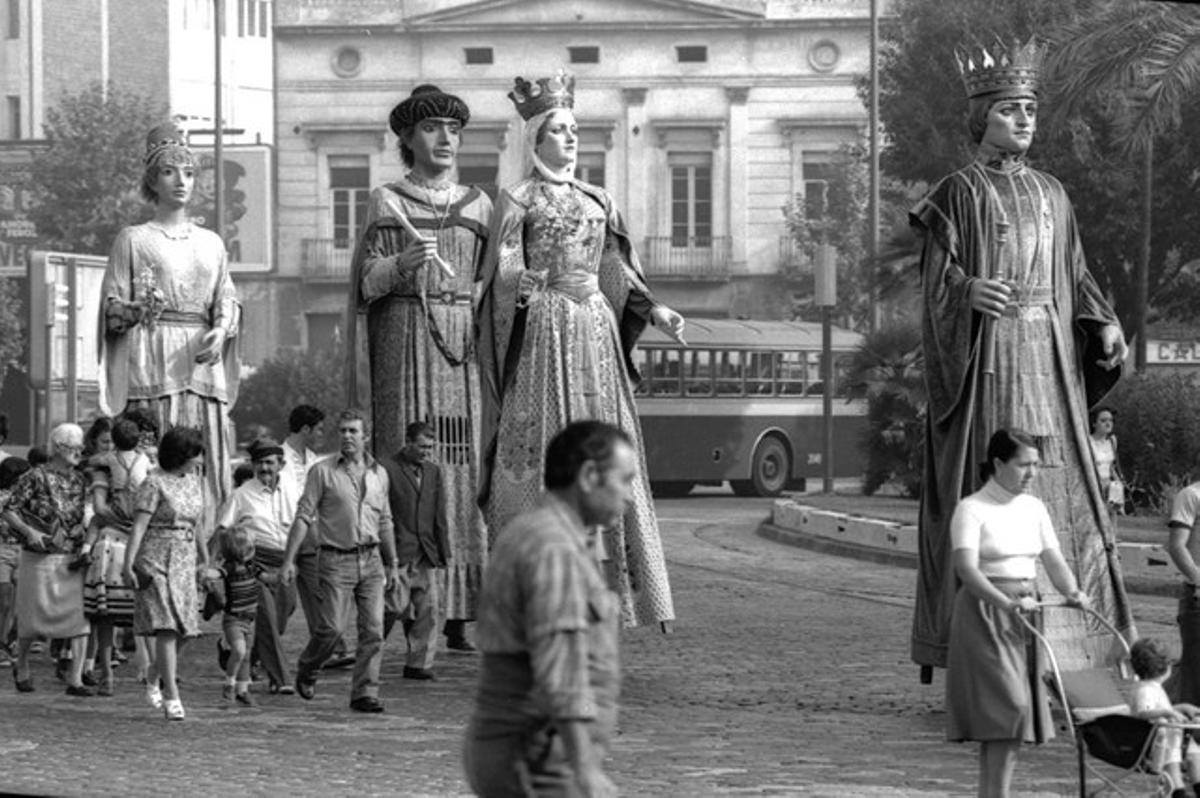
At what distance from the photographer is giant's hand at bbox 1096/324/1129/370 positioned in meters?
13.1

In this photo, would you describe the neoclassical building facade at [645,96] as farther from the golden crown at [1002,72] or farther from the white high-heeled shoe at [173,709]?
the white high-heeled shoe at [173,709]

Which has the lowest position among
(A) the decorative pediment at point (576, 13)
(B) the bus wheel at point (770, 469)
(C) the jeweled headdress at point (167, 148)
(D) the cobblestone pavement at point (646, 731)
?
(B) the bus wheel at point (770, 469)

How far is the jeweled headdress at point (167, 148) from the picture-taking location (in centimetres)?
1616

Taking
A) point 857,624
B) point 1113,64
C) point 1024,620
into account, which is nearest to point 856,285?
point 1113,64

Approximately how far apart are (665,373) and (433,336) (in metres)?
29.2

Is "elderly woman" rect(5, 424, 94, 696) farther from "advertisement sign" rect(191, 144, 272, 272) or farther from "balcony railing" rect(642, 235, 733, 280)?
"balcony railing" rect(642, 235, 733, 280)

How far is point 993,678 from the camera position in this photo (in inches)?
406

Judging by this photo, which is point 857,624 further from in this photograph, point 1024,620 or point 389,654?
point 1024,620

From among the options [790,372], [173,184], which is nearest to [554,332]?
[173,184]

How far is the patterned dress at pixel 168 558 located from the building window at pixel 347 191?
63.1 m

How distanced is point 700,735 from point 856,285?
50.0 m

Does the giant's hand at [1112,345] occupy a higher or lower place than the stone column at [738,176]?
lower

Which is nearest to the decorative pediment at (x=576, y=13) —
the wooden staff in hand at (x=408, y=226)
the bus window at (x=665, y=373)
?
the bus window at (x=665, y=373)

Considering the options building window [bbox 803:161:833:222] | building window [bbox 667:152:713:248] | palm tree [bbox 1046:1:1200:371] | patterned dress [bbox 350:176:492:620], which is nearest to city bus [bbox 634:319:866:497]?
palm tree [bbox 1046:1:1200:371]
